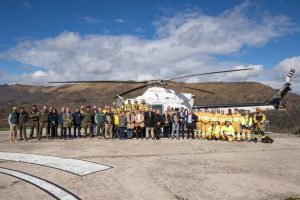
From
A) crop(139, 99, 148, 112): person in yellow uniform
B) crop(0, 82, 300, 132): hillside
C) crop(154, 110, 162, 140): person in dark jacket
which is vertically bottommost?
crop(154, 110, 162, 140): person in dark jacket

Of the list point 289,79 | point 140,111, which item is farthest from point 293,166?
point 289,79

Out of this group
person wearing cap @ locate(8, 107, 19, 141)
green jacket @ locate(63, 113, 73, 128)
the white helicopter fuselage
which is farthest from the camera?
the white helicopter fuselage

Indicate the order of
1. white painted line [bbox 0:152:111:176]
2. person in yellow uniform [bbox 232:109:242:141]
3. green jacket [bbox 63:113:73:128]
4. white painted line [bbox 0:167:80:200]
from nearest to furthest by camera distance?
white painted line [bbox 0:167:80:200]
white painted line [bbox 0:152:111:176]
green jacket [bbox 63:113:73:128]
person in yellow uniform [bbox 232:109:242:141]

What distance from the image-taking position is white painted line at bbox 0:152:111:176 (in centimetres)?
825

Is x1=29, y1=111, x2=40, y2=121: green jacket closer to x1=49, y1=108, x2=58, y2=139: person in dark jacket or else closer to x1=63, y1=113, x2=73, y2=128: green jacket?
x1=49, y1=108, x2=58, y2=139: person in dark jacket

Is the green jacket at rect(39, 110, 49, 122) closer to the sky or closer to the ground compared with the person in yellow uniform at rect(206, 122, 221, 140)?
closer to the sky

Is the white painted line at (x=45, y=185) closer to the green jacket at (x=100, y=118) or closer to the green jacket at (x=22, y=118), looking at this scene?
the green jacket at (x=22, y=118)

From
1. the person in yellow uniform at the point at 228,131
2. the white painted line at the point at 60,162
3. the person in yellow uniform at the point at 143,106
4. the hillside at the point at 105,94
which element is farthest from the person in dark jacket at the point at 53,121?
the hillside at the point at 105,94

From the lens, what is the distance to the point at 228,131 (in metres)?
15.5

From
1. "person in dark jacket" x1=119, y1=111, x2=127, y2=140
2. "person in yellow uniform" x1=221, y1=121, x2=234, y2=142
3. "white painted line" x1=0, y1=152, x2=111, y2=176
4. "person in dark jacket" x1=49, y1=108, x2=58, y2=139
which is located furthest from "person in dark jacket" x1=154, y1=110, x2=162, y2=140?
"white painted line" x1=0, y1=152, x2=111, y2=176

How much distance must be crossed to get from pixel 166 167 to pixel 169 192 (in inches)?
93.1

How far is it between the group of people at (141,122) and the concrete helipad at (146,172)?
266 cm

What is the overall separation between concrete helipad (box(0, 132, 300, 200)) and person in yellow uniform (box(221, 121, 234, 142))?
277 centimetres

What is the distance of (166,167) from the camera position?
28.8 feet
